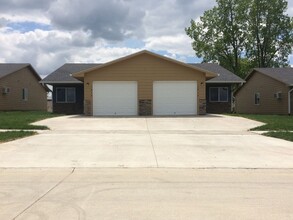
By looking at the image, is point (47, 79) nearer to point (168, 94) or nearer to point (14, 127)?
point (168, 94)

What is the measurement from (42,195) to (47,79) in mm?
26637

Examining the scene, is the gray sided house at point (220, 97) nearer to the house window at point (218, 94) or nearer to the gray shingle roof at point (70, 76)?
the house window at point (218, 94)

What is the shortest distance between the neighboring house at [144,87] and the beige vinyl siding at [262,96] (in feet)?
30.7

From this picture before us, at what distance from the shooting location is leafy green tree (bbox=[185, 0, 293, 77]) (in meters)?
55.3

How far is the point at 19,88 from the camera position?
3850 centimetres

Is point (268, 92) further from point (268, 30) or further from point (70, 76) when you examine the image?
point (268, 30)

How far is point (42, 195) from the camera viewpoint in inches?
277

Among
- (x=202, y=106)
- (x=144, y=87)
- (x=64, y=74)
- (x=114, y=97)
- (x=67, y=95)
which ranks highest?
(x=64, y=74)

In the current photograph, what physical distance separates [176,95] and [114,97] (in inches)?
159

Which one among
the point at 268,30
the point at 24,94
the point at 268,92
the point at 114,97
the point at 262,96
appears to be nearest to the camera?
the point at 114,97

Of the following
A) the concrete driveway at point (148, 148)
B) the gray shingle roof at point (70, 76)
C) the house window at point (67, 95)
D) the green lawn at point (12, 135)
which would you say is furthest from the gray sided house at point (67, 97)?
the green lawn at point (12, 135)

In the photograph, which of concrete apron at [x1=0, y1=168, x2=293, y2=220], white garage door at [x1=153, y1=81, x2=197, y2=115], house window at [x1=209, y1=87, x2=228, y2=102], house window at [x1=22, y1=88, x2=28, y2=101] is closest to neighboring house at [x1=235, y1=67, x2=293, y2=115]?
house window at [x1=209, y1=87, x2=228, y2=102]

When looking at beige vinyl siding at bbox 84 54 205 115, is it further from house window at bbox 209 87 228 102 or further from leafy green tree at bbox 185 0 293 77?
leafy green tree at bbox 185 0 293 77

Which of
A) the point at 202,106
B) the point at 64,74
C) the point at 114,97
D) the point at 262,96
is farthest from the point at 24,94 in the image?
the point at 262,96
